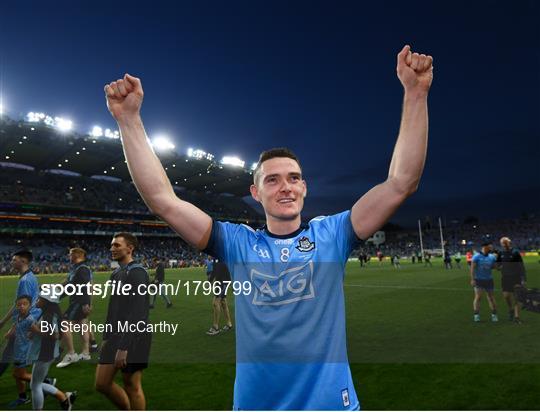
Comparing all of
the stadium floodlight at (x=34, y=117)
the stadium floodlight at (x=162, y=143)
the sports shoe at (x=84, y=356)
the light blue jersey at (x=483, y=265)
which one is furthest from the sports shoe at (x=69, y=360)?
the stadium floodlight at (x=162, y=143)

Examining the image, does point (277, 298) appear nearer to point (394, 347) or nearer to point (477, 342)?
point (394, 347)

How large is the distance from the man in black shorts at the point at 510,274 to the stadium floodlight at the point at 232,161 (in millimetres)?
50610

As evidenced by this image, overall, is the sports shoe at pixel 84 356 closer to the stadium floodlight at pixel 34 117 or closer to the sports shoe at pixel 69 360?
the sports shoe at pixel 69 360

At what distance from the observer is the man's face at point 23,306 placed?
564 cm

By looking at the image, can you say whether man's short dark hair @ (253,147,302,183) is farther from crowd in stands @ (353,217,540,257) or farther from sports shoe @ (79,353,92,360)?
crowd in stands @ (353,217,540,257)

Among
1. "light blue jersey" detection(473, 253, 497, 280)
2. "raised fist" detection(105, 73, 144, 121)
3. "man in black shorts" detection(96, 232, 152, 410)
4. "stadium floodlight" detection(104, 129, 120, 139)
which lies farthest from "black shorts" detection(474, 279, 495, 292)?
"stadium floodlight" detection(104, 129, 120, 139)

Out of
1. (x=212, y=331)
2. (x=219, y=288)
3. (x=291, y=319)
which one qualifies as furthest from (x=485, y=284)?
(x=291, y=319)

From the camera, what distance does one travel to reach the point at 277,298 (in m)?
2.04

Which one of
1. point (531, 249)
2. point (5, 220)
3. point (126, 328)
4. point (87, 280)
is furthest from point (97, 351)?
point (531, 249)

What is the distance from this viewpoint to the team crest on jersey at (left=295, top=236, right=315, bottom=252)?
2.16 metres

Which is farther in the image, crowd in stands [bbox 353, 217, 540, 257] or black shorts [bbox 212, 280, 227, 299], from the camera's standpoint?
crowd in stands [bbox 353, 217, 540, 257]

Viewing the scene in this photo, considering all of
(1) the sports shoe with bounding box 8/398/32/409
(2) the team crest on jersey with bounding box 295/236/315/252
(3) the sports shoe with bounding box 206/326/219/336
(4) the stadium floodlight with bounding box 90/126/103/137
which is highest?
(4) the stadium floodlight with bounding box 90/126/103/137

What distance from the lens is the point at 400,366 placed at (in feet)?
22.9

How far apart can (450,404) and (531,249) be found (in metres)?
66.0
